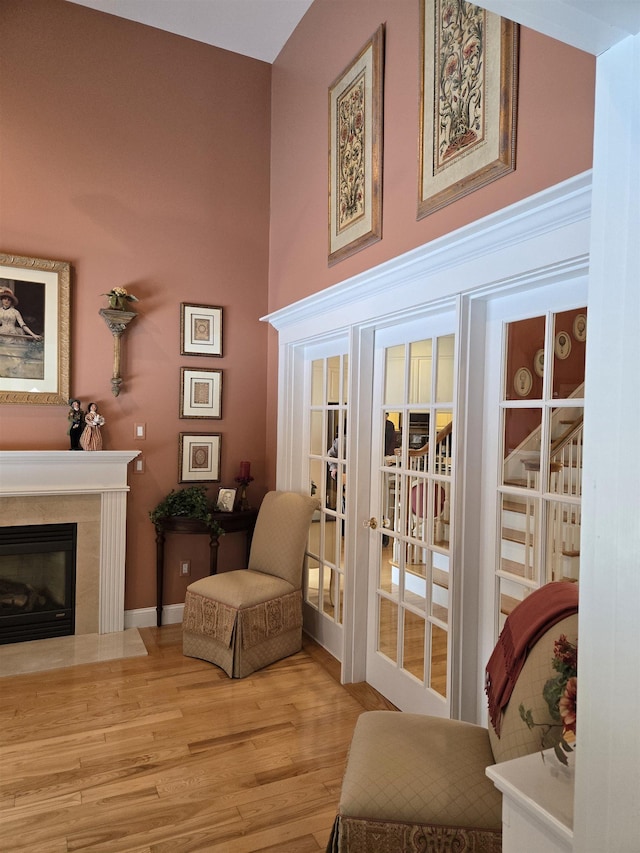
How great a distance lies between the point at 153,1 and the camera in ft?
12.1

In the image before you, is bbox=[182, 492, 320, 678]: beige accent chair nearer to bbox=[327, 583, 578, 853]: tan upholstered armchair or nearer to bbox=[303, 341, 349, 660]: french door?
bbox=[303, 341, 349, 660]: french door

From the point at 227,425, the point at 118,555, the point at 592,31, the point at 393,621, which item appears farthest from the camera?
the point at 227,425

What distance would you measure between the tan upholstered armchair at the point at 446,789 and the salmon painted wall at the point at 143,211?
2.79 metres

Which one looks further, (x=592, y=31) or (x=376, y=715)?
(x=376, y=715)

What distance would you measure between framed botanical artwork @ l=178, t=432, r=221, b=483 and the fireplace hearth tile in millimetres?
1135

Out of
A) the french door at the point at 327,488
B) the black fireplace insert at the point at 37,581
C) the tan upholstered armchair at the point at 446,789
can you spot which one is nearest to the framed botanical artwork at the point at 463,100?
the french door at the point at 327,488

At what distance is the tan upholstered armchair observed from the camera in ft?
4.64

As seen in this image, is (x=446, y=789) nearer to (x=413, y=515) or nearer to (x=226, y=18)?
(x=413, y=515)

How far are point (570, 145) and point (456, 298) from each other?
2.25ft

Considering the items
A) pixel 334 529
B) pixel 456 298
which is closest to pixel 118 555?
pixel 334 529

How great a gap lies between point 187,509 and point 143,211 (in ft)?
6.95

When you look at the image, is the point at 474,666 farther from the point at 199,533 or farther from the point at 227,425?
the point at 227,425

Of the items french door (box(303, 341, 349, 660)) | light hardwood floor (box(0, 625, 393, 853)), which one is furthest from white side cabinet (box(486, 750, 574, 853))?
french door (box(303, 341, 349, 660))

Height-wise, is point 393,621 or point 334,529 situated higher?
point 334,529
